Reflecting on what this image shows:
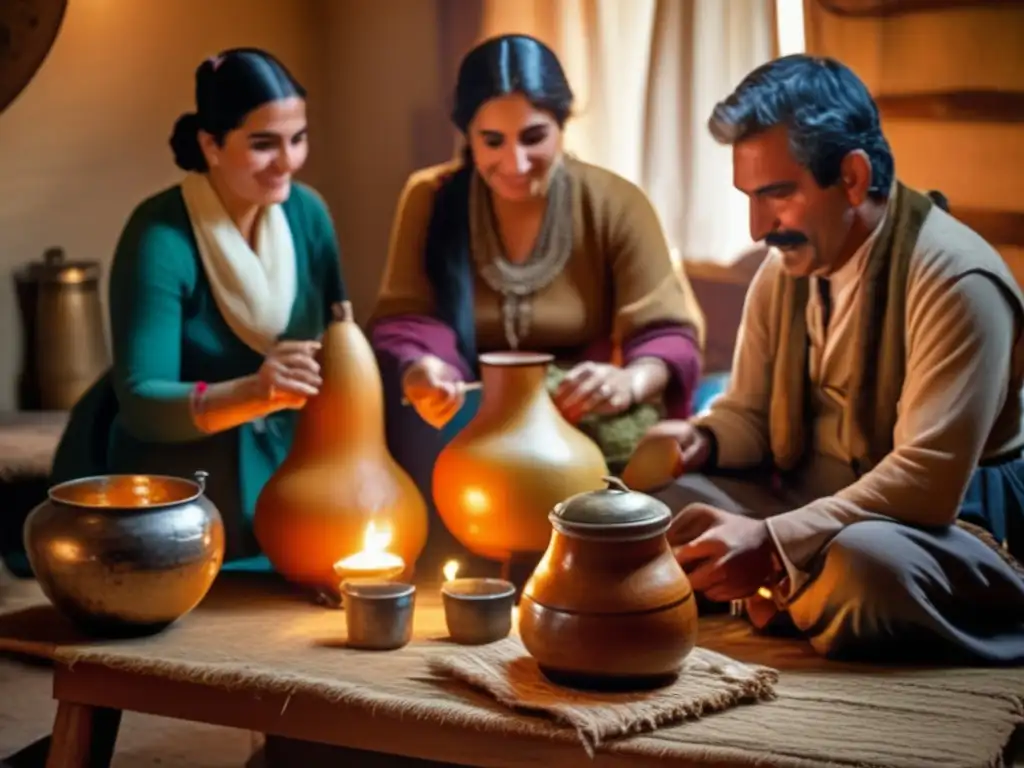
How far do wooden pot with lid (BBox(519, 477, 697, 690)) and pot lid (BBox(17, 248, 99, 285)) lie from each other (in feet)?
6.72

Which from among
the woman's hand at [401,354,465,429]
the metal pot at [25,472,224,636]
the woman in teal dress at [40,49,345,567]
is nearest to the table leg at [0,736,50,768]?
the metal pot at [25,472,224,636]

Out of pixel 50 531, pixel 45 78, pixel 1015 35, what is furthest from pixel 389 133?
pixel 50 531

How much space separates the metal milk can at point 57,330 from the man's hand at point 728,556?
6.49 feet

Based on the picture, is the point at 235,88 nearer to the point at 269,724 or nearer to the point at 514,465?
the point at 514,465

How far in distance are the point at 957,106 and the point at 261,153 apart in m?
1.33

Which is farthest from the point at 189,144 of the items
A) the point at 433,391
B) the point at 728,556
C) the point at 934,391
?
the point at 934,391

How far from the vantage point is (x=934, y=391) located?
221cm

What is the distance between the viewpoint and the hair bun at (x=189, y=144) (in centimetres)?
273

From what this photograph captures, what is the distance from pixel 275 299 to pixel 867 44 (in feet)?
4.20

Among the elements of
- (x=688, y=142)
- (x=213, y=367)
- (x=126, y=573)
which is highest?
(x=688, y=142)

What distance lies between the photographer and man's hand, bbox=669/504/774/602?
2.23 m

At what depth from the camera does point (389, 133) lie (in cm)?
417

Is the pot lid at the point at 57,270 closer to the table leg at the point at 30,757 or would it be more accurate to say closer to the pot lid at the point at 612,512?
the table leg at the point at 30,757

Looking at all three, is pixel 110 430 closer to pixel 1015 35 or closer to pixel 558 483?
pixel 558 483
